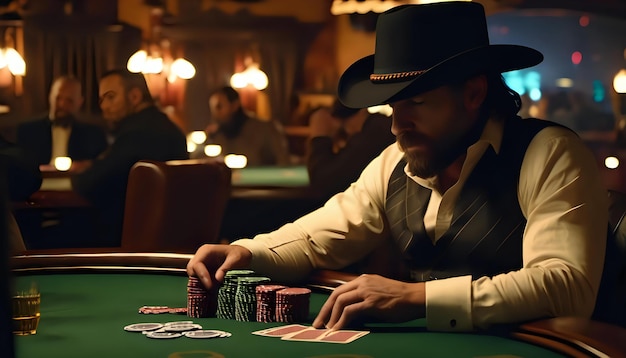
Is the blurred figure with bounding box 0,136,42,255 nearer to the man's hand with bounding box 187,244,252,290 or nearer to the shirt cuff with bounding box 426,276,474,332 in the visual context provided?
the man's hand with bounding box 187,244,252,290

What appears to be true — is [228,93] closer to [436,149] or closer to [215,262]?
[436,149]

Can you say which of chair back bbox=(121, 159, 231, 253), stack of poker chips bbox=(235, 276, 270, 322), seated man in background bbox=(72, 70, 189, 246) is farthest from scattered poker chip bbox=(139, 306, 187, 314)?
seated man in background bbox=(72, 70, 189, 246)

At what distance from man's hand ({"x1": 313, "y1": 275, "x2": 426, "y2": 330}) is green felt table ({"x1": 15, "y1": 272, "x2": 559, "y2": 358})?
0.11ft

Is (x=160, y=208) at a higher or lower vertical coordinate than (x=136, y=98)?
lower

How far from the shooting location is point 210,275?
2.26 m

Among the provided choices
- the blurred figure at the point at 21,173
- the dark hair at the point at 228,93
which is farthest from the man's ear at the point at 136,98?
the dark hair at the point at 228,93

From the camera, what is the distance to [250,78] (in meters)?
9.30

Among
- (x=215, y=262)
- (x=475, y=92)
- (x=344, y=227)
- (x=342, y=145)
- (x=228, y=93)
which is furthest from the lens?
(x=228, y=93)

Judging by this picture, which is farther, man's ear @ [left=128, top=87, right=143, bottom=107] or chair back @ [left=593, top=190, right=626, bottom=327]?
man's ear @ [left=128, top=87, right=143, bottom=107]

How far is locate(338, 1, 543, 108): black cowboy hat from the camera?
2.44 m

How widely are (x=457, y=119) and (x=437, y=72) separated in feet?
0.58

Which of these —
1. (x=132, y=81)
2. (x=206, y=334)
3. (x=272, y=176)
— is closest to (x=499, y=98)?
(x=206, y=334)

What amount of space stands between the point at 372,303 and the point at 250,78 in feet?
24.5

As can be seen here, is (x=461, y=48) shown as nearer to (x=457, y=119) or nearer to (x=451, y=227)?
(x=457, y=119)
